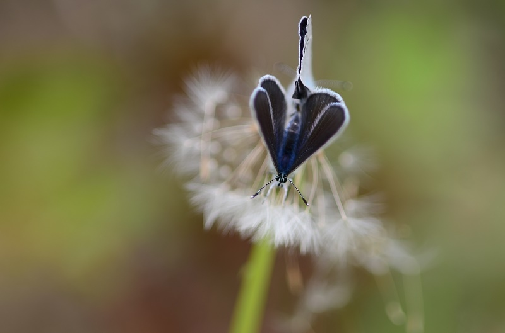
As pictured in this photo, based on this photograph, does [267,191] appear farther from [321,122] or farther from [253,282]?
[253,282]

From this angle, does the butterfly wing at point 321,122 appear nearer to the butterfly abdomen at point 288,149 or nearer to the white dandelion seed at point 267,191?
the butterfly abdomen at point 288,149

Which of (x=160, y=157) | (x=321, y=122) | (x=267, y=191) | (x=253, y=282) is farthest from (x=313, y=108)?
(x=160, y=157)

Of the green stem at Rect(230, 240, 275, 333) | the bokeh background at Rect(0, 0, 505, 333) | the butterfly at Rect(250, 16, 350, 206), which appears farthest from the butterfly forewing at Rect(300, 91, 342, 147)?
the bokeh background at Rect(0, 0, 505, 333)

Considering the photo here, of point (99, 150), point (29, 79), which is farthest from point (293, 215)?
point (29, 79)

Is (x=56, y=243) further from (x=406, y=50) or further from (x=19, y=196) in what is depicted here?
(x=406, y=50)

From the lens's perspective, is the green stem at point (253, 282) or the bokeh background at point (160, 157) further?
the bokeh background at point (160, 157)

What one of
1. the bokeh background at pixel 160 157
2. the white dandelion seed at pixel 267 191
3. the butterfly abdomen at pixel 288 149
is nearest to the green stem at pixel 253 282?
the white dandelion seed at pixel 267 191

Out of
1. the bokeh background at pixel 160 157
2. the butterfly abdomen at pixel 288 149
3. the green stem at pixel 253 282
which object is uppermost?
the bokeh background at pixel 160 157

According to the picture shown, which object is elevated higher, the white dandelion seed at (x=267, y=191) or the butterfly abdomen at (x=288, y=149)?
the white dandelion seed at (x=267, y=191)

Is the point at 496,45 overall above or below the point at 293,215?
above
